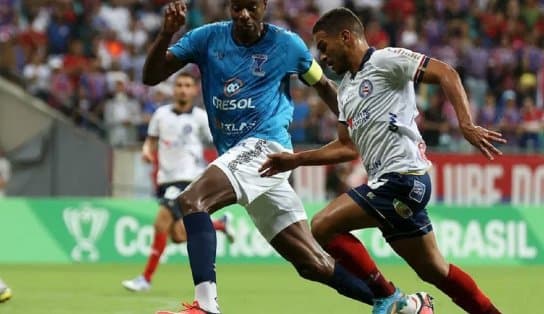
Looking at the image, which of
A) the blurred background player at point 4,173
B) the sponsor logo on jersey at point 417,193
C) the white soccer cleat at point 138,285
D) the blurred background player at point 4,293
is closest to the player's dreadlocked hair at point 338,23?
the sponsor logo on jersey at point 417,193

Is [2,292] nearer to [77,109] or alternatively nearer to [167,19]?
[167,19]

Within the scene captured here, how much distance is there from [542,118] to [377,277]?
14232 mm

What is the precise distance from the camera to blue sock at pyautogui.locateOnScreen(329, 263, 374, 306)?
8766 millimetres

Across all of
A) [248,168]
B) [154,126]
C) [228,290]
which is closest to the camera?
[248,168]

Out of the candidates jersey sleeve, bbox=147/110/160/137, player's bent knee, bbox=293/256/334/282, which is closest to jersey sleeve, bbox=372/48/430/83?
player's bent knee, bbox=293/256/334/282

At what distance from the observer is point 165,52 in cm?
890

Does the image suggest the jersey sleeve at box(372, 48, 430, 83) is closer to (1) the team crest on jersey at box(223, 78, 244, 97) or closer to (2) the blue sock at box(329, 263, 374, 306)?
(1) the team crest on jersey at box(223, 78, 244, 97)

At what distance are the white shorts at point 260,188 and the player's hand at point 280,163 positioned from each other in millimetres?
394

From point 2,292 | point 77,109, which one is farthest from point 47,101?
point 2,292

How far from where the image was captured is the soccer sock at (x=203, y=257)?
8.12m

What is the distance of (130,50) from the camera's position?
914 inches

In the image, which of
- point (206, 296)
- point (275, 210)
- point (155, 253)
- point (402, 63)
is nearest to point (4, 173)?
point (155, 253)

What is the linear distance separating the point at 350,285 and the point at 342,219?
63 cm

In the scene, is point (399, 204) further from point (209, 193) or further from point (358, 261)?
point (209, 193)
